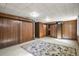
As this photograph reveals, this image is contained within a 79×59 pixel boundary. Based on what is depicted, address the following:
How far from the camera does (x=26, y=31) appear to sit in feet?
22.2

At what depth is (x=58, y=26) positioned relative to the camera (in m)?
9.16

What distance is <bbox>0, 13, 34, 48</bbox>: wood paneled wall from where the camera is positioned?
463cm

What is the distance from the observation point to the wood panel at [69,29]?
25.4 feet

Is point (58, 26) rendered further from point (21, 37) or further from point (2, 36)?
point (2, 36)

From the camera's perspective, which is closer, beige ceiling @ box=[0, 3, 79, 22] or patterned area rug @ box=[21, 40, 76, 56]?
beige ceiling @ box=[0, 3, 79, 22]

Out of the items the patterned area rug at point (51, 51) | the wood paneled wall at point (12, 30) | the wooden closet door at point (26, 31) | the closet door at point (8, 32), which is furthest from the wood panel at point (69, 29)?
the closet door at point (8, 32)

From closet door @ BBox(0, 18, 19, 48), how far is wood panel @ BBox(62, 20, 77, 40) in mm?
6054

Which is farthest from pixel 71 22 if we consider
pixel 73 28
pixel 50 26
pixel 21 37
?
pixel 21 37

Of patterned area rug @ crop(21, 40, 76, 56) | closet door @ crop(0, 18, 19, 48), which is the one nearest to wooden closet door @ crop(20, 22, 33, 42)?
closet door @ crop(0, 18, 19, 48)

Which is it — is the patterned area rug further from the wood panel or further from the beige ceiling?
the wood panel

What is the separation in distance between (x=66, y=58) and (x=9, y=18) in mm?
4987

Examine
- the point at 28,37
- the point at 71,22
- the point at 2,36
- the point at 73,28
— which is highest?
the point at 71,22

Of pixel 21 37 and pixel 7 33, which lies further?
pixel 21 37

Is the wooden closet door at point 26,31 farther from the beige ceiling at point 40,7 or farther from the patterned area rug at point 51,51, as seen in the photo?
the beige ceiling at point 40,7
